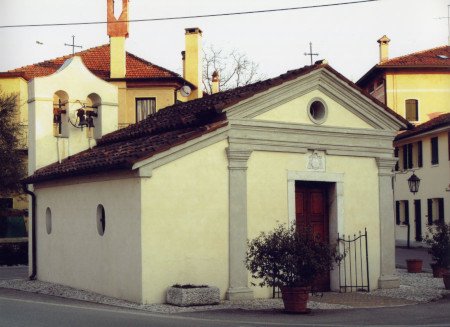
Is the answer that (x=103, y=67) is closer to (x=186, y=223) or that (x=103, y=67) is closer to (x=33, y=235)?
(x=33, y=235)

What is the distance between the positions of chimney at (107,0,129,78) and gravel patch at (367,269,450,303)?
2363cm

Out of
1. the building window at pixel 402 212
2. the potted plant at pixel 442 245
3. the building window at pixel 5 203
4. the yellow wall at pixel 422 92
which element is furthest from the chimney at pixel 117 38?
the potted plant at pixel 442 245

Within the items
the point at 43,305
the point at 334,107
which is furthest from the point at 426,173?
the point at 43,305

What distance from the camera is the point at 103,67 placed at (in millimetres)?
44875

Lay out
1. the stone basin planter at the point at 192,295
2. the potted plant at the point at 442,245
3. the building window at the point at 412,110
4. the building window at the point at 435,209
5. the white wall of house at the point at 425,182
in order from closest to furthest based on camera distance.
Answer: the stone basin planter at the point at 192,295 → the potted plant at the point at 442,245 → the white wall of house at the point at 425,182 → the building window at the point at 435,209 → the building window at the point at 412,110

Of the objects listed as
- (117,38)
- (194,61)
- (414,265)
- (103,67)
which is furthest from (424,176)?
(103,67)

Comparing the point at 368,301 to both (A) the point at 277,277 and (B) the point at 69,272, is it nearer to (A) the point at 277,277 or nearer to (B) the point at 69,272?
(A) the point at 277,277

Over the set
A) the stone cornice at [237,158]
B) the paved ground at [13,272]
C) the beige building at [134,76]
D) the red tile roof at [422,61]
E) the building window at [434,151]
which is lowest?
the paved ground at [13,272]

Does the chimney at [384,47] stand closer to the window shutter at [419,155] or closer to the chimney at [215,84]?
the chimney at [215,84]

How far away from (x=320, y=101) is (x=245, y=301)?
200 inches

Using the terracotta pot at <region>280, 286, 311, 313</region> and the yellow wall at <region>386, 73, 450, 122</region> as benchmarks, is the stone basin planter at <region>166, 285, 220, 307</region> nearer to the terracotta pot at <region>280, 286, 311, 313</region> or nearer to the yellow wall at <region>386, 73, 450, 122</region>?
the terracotta pot at <region>280, 286, 311, 313</region>

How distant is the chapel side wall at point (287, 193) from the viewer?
17.2 m

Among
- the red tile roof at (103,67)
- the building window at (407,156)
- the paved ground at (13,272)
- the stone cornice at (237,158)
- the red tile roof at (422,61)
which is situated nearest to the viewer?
the stone cornice at (237,158)

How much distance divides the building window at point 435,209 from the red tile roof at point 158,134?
21.7 m
